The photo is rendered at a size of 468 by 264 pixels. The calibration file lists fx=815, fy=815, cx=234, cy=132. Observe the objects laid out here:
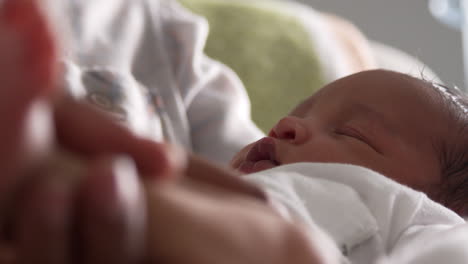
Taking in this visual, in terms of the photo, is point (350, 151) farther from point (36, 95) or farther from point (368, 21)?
point (368, 21)

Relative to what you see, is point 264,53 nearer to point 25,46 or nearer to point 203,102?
point 203,102

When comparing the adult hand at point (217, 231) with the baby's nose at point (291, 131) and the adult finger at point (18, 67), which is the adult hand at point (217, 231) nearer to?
the adult finger at point (18, 67)

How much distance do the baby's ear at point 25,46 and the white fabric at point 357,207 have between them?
1.02 feet

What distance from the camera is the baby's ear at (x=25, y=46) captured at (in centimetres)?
25

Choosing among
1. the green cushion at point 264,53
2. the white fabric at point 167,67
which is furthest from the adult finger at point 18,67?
the green cushion at point 264,53

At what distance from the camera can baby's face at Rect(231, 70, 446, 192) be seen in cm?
73

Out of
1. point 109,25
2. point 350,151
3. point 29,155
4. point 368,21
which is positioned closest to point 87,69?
point 109,25

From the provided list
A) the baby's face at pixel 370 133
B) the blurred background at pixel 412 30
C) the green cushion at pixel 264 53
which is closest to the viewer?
the baby's face at pixel 370 133

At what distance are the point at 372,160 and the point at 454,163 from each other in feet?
0.28

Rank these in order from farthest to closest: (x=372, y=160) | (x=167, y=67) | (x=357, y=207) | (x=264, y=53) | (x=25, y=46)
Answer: (x=264, y=53), (x=167, y=67), (x=372, y=160), (x=357, y=207), (x=25, y=46)

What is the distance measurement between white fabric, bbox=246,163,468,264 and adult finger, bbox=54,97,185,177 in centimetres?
26

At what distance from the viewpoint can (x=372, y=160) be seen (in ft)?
2.43

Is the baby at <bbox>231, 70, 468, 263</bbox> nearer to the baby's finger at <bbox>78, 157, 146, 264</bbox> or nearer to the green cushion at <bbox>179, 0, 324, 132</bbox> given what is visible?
the baby's finger at <bbox>78, 157, 146, 264</bbox>

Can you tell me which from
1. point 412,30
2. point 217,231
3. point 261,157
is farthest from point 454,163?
point 412,30
